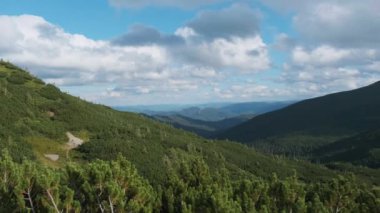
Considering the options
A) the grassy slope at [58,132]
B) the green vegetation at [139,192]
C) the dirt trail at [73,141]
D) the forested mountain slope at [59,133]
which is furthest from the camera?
the dirt trail at [73,141]

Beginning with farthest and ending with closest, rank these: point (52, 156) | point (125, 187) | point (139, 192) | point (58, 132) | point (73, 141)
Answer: point (73, 141) < point (58, 132) < point (52, 156) < point (139, 192) < point (125, 187)

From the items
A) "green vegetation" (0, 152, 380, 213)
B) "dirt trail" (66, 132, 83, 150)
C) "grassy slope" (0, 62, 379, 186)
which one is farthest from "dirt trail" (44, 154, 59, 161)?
"green vegetation" (0, 152, 380, 213)

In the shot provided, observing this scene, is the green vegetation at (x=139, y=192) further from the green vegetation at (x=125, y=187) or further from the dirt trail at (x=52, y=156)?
the dirt trail at (x=52, y=156)

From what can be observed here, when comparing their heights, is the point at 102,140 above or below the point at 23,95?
below

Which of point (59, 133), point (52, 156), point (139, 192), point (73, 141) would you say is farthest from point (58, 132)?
point (139, 192)

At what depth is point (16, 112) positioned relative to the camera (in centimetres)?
7081

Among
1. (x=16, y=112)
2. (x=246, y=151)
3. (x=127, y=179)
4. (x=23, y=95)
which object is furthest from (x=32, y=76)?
(x=127, y=179)

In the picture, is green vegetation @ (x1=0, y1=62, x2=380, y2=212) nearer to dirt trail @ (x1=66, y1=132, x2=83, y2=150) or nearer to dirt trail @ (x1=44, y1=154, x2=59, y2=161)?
→ dirt trail @ (x1=44, y1=154, x2=59, y2=161)

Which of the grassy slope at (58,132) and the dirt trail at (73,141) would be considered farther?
the dirt trail at (73,141)

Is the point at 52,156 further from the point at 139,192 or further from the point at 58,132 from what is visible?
the point at 139,192

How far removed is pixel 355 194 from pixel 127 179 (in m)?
18.4

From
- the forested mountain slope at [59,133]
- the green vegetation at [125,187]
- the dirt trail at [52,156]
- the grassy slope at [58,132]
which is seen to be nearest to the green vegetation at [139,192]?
the green vegetation at [125,187]

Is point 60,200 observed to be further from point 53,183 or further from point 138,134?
point 138,134

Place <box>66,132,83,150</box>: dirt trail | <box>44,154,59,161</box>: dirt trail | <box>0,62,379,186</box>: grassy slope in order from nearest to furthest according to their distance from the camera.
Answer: <box>44,154,59,161</box>: dirt trail < <box>0,62,379,186</box>: grassy slope < <box>66,132,83,150</box>: dirt trail
